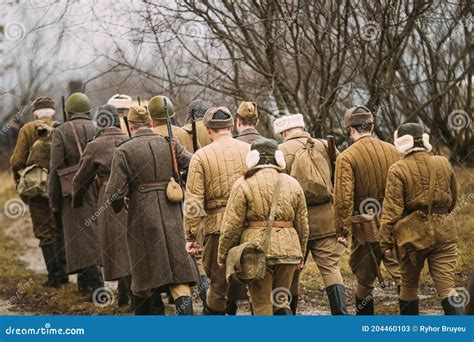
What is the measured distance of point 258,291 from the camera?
848cm

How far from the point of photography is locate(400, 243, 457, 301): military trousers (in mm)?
9125

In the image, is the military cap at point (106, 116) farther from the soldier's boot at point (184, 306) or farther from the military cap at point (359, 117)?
the military cap at point (359, 117)

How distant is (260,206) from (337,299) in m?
1.66

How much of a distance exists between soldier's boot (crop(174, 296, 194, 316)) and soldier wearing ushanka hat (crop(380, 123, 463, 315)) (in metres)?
1.59

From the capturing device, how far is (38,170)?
1248 cm

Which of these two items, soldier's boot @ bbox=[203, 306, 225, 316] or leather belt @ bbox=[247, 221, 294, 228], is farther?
soldier's boot @ bbox=[203, 306, 225, 316]

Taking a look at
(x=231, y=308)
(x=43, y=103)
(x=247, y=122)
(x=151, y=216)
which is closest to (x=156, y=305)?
(x=231, y=308)

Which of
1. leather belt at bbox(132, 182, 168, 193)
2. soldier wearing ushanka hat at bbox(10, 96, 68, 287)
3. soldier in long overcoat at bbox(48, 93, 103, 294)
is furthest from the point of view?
soldier wearing ushanka hat at bbox(10, 96, 68, 287)

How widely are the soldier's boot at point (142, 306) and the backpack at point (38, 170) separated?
2905mm

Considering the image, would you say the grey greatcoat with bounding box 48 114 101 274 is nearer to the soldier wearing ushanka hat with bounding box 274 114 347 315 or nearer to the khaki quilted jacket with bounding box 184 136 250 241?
the soldier wearing ushanka hat with bounding box 274 114 347 315

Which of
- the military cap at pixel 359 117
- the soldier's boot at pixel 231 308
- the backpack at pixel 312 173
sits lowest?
the soldier's boot at pixel 231 308

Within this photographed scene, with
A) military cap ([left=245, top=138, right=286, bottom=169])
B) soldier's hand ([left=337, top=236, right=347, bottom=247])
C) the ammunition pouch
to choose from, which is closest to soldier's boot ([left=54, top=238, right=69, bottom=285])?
soldier's hand ([left=337, top=236, right=347, bottom=247])

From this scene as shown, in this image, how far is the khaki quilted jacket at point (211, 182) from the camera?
9234mm

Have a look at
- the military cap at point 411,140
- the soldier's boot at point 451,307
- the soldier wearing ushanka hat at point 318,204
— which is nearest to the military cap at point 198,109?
the soldier wearing ushanka hat at point 318,204
